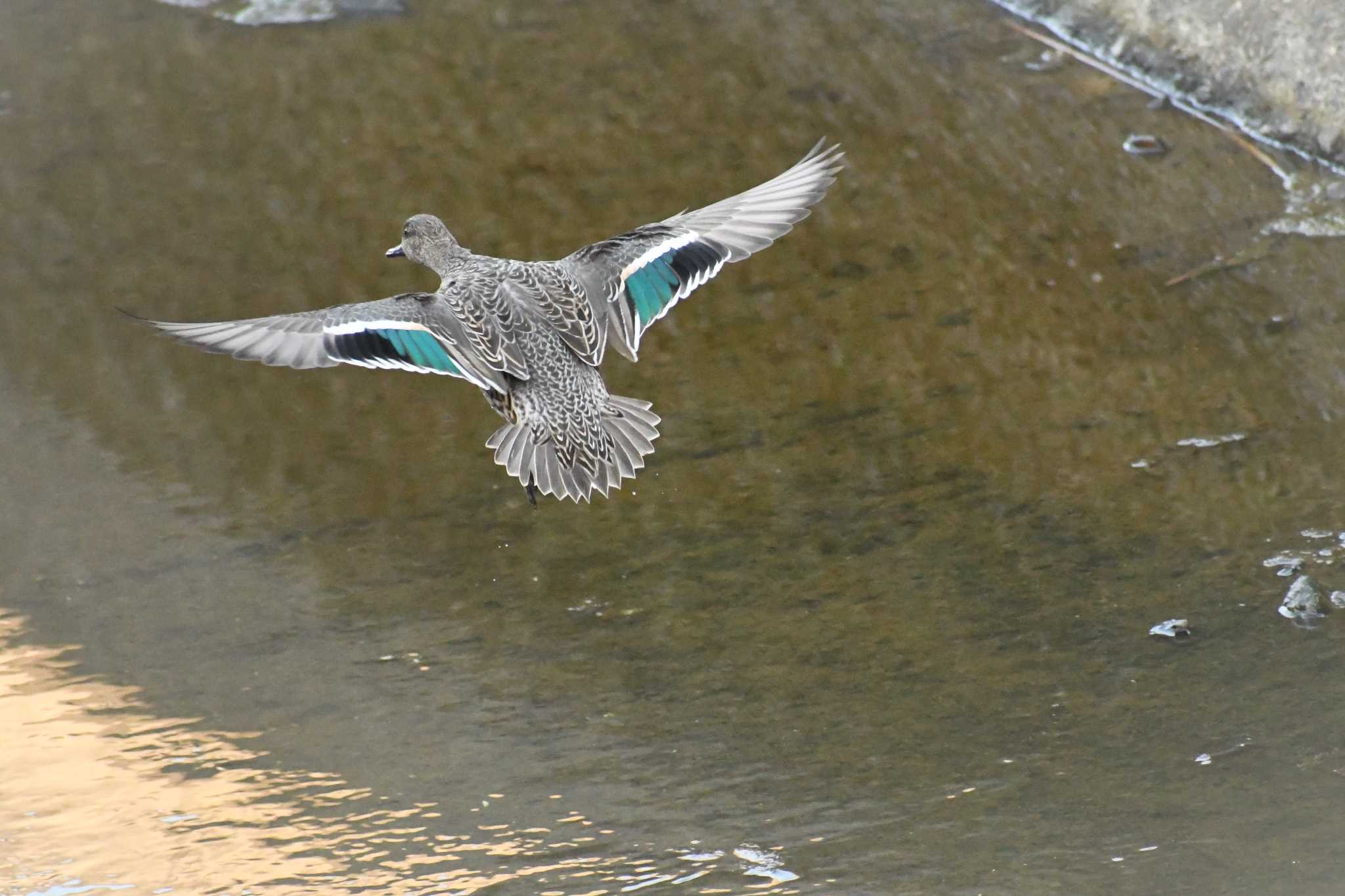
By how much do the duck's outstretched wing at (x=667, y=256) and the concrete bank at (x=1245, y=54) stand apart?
2997 mm

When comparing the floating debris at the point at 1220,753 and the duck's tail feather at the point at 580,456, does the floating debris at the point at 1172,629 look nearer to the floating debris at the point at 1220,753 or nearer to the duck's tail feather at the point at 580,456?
the floating debris at the point at 1220,753

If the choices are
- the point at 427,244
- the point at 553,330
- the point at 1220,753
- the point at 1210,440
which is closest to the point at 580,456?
the point at 553,330

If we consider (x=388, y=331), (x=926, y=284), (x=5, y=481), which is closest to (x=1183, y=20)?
(x=926, y=284)

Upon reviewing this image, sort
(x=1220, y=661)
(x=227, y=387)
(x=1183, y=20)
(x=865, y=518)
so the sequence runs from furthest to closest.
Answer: (x=1183, y=20)
(x=227, y=387)
(x=865, y=518)
(x=1220, y=661)

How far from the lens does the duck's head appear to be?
5176mm

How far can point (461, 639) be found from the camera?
4379 mm

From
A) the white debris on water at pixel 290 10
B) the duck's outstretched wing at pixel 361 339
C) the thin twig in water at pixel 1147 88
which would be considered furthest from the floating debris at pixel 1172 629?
the white debris on water at pixel 290 10

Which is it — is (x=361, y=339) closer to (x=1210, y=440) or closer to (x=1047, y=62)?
(x=1210, y=440)

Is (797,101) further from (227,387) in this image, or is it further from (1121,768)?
(1121,768)

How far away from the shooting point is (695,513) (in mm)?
4887

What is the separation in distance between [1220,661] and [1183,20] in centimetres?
415

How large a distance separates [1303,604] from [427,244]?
288 centimetres

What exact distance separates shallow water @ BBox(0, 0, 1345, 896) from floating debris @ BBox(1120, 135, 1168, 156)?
7cm

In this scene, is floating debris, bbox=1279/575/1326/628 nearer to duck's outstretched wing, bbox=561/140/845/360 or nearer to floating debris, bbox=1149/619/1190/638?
floating debris, bbox=1149/619/1190/638
